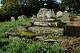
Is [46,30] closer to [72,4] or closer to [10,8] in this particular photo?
[10,8]

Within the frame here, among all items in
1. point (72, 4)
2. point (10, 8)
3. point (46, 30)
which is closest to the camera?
point (46, 30)

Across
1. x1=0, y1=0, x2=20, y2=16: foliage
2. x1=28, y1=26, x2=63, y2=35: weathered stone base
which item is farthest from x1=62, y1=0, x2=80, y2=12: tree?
x1=28, y1=26, x2=63, y2=35: weathered stone base

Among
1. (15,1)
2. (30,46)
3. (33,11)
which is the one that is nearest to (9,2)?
(15,1)

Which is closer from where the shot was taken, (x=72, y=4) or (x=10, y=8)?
(x=10, y=8)

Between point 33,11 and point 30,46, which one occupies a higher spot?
point 30,46

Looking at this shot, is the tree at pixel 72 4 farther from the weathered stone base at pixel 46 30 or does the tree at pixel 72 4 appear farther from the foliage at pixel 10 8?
the weathered stone base at pixel 46 30

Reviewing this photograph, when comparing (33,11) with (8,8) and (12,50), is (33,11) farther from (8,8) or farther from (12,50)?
(12,50)

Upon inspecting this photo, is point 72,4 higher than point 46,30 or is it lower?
lower

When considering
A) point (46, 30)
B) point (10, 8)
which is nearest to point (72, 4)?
point (10, 8)

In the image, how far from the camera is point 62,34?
44.6 ft

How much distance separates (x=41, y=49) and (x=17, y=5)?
18.6 m

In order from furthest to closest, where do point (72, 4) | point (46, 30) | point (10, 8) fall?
point (72, 4) < point (10, 8) < point (46, 30)

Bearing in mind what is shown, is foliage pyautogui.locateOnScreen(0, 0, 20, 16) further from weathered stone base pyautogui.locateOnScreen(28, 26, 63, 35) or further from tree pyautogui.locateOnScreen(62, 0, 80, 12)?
weathered stone base pyautogui.locateOnScreen(28, 26, 63, 35)

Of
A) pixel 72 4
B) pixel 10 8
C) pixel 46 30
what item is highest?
pixel 46 30
